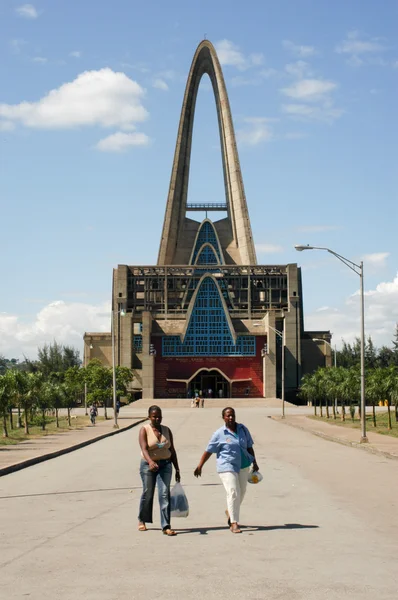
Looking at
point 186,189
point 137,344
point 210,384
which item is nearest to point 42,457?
point 210,384

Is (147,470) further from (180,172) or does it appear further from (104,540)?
(180,172)

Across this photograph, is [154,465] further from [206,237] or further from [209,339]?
[206,237]

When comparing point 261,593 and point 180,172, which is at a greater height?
point 180,172

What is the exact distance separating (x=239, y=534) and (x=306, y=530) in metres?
0.92

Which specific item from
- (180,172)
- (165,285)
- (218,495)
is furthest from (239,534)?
(180,172)

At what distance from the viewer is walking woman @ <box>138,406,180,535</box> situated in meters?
10.6

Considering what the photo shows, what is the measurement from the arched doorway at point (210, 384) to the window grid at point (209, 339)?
2839 millimetres

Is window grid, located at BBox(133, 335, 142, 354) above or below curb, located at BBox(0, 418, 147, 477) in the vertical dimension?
above

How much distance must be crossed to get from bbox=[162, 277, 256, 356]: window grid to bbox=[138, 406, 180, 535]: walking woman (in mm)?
90887

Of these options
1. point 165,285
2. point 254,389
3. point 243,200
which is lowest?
point 254,389

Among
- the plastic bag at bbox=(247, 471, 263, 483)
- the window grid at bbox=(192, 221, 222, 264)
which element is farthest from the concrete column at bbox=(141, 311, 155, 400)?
the plastic bag at bbox=(247, 471, 263, 483)

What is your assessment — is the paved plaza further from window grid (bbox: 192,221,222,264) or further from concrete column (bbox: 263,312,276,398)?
window grid (bbox: 192,221,222,264)

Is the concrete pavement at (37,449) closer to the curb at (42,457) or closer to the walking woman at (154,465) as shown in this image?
the curb at (42,457)

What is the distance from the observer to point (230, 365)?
10225 cm
